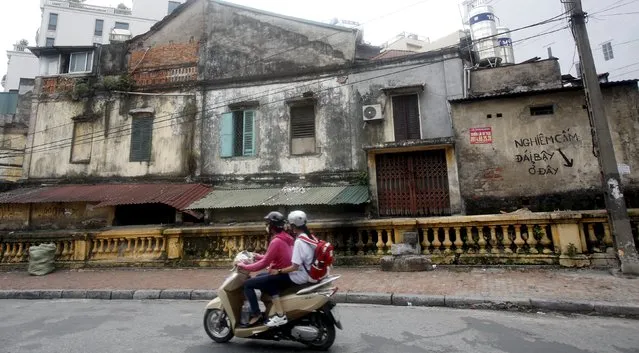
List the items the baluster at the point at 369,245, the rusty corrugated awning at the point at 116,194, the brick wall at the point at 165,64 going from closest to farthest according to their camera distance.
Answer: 1. the baluster at the point at 369,245
2. the rusty corrugated awning at the point at 116,194
3. the brick wall at the point at 165,64

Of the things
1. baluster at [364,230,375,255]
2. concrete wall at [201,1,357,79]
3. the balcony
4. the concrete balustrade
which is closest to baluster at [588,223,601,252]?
the concrete balustrade

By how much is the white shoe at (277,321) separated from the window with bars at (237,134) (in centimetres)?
1115

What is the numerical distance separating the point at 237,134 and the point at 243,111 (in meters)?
0.99

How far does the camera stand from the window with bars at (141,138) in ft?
50.5

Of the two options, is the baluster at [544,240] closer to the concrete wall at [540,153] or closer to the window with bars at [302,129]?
the concrete wall at [540,153]

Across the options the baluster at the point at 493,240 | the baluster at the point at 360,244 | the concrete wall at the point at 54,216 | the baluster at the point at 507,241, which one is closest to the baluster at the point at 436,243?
the baluster at the point at 493,240

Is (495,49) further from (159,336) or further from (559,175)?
(159,336)

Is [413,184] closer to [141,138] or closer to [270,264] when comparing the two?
[270,264]

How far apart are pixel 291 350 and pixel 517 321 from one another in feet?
10.3

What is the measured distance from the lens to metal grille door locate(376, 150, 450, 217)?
11070 mm

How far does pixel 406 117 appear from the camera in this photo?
44.2 ft

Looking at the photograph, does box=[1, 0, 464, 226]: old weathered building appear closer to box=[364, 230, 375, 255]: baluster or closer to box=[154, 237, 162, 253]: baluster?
box=[364, 230, 375, 255]: baluster

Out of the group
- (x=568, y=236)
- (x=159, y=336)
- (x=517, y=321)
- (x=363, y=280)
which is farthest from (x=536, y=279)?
(x=159, y=336)

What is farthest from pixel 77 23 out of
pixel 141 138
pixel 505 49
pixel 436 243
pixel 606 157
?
pixel 606 157
